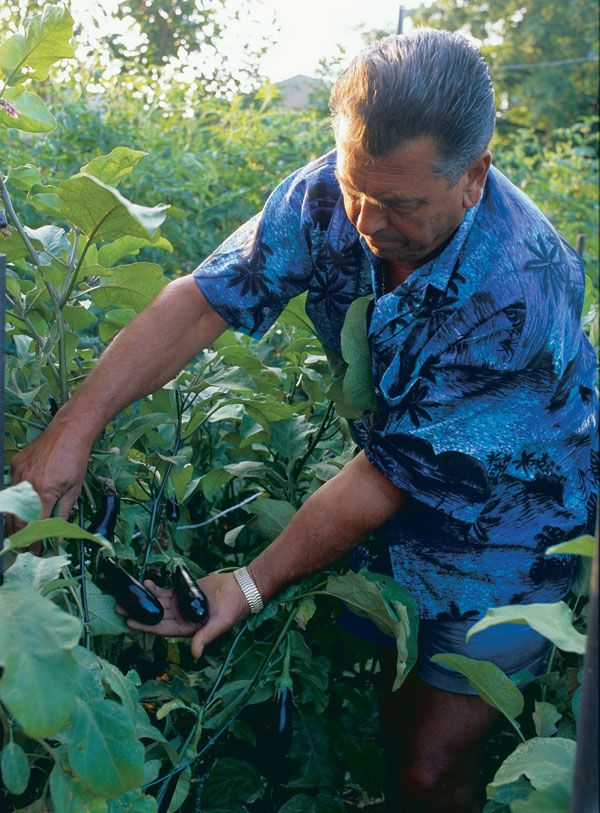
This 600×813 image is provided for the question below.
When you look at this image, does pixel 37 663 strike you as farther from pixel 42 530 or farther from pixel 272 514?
pixel 272 514

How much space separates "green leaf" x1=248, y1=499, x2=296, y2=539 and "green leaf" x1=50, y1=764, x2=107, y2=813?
74cm

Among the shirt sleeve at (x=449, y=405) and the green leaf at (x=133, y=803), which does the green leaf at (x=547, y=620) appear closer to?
the green leaf at (x=133, y=803)

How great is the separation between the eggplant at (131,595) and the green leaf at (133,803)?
0.34 meters

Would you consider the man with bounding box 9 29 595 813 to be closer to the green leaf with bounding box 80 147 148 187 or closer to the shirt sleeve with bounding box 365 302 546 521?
the shirt sleeve with bounding box 365 302 546 521

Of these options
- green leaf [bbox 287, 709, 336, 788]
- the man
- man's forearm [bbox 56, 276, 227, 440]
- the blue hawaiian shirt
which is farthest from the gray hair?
green leaf [bbox 287, 709, 336, 788]

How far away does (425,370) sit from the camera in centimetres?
186

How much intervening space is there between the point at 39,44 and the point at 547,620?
1.14 m

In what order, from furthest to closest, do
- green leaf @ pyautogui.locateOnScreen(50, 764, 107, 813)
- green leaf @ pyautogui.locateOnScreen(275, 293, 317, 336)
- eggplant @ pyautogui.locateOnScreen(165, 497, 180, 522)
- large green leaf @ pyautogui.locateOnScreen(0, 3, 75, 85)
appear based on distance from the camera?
green leaf @ pyautogui.locateOnScreen(275, 293, 317, 336)
eggplant @ pyautogui.locateOnScreen(165, 497, 180, 522)
large green leaf @ pyautogui.locateOnScreen(0, 3, 75, 85)
green leaf @ pyautogui.locateOnScreen(50, 764, 107, 813)

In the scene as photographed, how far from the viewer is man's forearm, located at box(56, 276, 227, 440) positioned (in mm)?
1771

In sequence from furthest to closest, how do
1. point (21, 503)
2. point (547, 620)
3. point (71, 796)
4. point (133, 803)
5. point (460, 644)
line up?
1. point (460, 644)
2. point (133, 803)
3. point (71, 796)
4. point (547, 620)
5. point (21, 503)

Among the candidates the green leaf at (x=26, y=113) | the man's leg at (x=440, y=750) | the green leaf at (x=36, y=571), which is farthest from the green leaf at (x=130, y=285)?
the man's leg at (x=440, y=750)

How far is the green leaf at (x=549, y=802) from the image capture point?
3.62 feet

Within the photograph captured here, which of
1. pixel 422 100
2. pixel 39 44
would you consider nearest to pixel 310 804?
pixel 422 100

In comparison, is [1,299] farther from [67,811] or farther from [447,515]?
[447,515]
